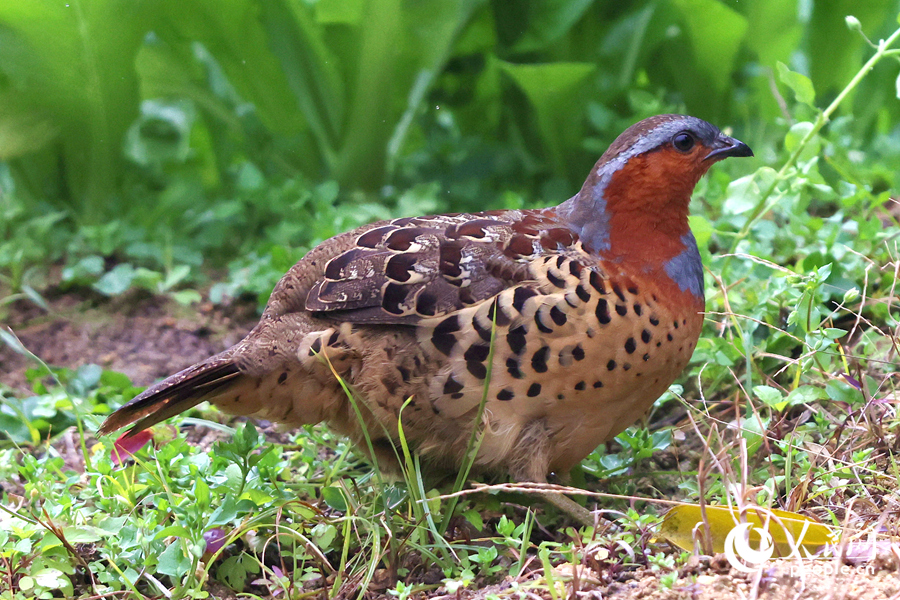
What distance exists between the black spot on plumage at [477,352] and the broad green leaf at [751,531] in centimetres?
59

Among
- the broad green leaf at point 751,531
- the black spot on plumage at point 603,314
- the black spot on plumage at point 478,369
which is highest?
the black spot on plumage at point 603,314

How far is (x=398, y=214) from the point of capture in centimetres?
426

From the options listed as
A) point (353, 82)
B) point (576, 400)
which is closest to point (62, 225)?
point (353, 82)

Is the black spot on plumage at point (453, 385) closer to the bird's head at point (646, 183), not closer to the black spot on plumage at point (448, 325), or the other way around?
the black spot on plumage at point (448, 325)

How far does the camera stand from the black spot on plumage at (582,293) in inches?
88.0

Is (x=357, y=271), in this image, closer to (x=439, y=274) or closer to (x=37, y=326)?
(x=439, y=274)

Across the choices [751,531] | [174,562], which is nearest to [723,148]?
[751,531]

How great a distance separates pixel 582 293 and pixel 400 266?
49cm

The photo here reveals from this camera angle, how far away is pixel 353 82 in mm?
4574

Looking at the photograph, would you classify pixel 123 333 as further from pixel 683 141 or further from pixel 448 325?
pixel 683 141

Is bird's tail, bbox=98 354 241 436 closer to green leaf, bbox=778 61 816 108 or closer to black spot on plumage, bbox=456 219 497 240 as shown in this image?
black spot on plumage, bbox=456 219 497 240

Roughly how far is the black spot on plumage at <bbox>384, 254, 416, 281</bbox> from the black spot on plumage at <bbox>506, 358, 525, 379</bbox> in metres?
0.35

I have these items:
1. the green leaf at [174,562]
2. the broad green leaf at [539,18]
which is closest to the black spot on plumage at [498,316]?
the green leaf at [174,562]

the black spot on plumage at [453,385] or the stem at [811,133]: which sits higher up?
the stem at [811,133]
